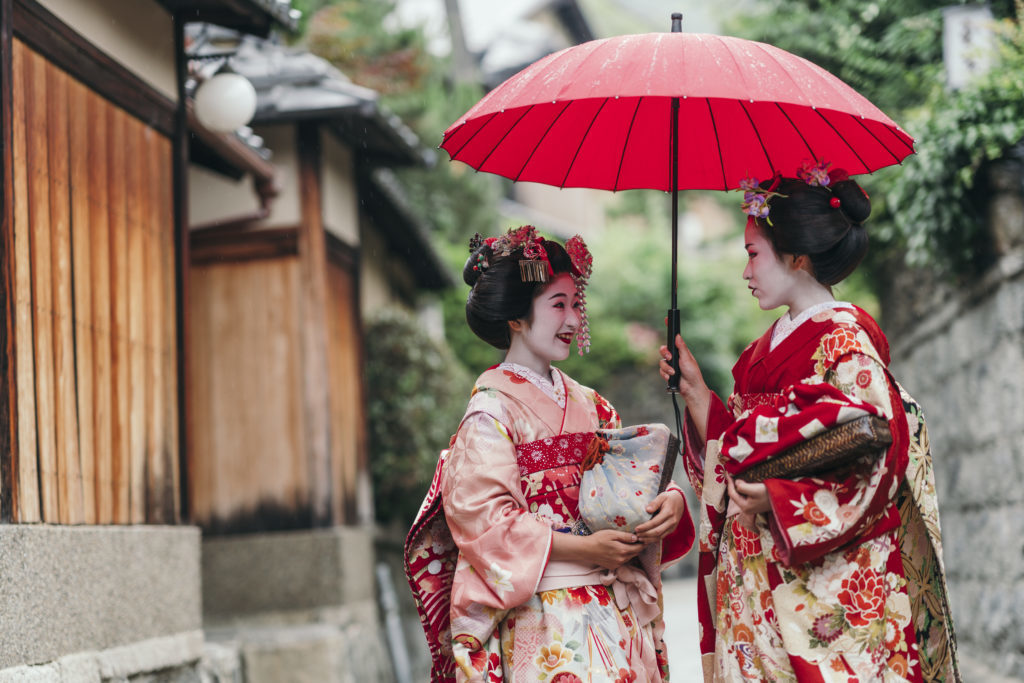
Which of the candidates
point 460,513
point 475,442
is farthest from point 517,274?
point 460,513

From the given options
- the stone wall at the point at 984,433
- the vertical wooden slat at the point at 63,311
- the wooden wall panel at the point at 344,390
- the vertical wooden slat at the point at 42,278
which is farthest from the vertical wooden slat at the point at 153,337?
the stone wall at the point at 984,433

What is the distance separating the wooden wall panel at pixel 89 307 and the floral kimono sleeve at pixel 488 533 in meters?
2.06

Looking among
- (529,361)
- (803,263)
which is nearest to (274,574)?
(529,361)

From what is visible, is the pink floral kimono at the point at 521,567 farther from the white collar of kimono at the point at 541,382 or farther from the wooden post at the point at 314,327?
the wooden post at the point at 314,327

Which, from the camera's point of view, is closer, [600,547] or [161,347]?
[600,547]

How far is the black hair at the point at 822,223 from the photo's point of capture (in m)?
3.35

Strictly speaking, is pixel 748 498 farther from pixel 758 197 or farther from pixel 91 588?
pixel 91 588

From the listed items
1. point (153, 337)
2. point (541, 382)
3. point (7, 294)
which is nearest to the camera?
point (541, 382)

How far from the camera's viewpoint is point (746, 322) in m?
21.8

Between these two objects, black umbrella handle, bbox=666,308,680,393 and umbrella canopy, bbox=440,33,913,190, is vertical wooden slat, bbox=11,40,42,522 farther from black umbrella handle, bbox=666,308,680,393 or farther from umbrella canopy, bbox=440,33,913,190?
black umbrella handle, bbox=666,308,680,393

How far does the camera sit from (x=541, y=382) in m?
3.72

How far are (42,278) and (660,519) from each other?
9.71 ft

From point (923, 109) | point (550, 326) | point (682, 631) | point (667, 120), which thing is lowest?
point (682, 631)

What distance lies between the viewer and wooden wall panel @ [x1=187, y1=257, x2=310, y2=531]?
28.8ft
